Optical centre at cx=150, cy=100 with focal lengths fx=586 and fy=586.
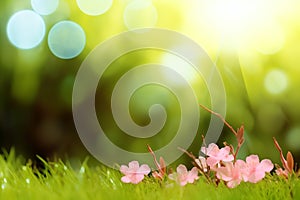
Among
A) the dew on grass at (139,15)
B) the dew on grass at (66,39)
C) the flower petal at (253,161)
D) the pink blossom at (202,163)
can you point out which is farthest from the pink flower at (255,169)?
the dew on grass at (66,39)

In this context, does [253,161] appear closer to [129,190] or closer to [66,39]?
[129,190]

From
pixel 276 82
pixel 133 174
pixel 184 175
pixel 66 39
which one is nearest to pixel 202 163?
pixel 184 175

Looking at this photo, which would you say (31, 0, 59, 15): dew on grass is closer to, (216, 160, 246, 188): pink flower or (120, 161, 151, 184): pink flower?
(120, 161, 151, 184): pink flower

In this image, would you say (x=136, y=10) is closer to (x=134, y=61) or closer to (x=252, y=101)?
(x=134, y=61)

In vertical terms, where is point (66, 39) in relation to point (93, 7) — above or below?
below

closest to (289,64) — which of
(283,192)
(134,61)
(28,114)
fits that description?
(134,61)
